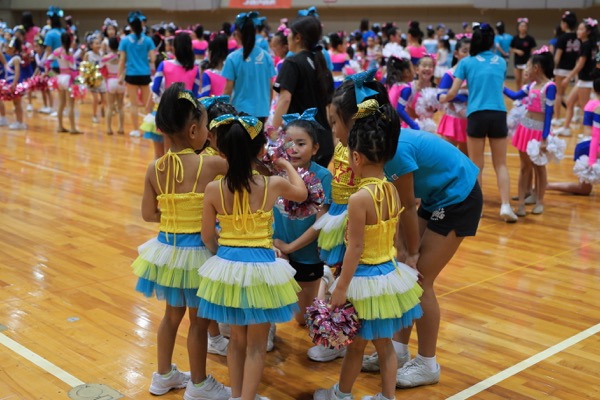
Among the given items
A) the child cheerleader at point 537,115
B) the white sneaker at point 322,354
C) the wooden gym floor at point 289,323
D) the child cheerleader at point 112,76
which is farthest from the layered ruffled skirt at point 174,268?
the child cheerleader at point 112,76

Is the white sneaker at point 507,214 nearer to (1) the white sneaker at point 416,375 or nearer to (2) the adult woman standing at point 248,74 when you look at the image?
(2) the adult woman standing at point 248,74

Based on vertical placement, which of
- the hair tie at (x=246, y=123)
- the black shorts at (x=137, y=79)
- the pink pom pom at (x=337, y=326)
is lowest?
the pink pom pom at (x=337, y=326)

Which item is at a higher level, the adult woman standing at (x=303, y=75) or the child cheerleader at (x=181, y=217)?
the adult woman standing at (x=303, y=75)

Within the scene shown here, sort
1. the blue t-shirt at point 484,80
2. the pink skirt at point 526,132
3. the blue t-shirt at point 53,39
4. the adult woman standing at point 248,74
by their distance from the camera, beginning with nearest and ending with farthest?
the adult woman standing at point 248,74, the blue t-shirt at point 484,80, the pink skirt at point 526,132, the blue t-shirt at point 53,39

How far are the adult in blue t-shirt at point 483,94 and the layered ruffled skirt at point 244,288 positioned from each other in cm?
395

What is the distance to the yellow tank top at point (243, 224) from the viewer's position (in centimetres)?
295

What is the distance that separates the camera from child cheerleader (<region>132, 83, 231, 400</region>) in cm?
317

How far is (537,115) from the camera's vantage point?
6.82 meters

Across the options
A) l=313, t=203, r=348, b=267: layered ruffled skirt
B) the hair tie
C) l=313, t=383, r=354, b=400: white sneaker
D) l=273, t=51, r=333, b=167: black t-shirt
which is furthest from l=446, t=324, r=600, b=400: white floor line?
l=273, t=51, r=333, b=167: black t-shirt

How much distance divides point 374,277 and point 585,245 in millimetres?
3614

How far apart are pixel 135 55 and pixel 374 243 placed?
8301 millimetres

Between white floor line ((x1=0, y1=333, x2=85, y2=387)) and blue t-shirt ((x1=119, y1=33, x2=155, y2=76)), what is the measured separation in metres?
7.13

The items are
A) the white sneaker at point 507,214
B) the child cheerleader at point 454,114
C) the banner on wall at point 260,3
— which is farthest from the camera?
the banner on wall at point 260,3

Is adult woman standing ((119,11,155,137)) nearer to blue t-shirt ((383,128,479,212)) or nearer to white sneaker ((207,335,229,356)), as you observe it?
white sneaker ((207,335,229,356))
